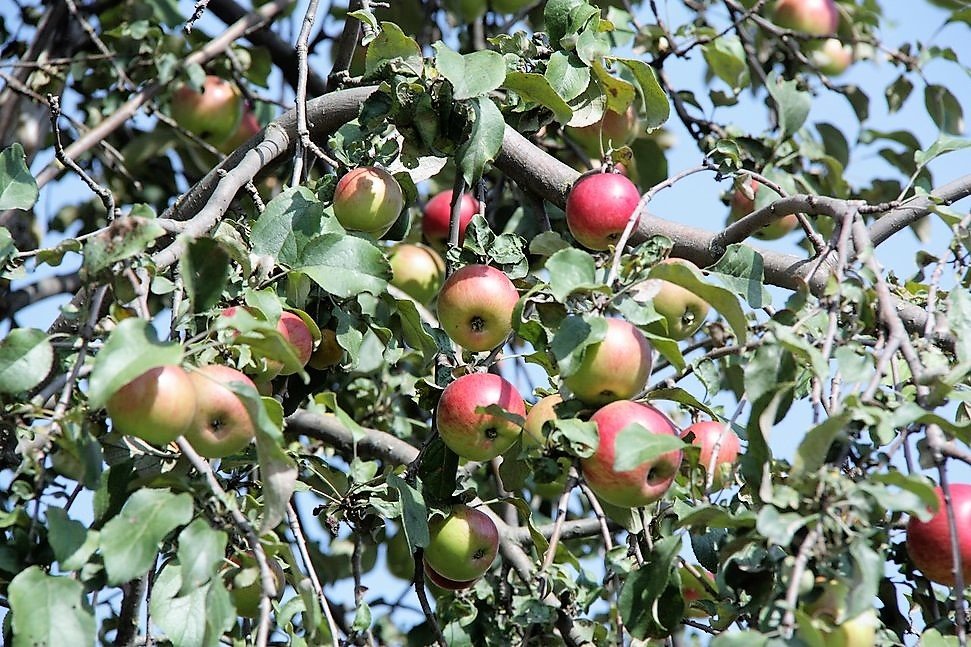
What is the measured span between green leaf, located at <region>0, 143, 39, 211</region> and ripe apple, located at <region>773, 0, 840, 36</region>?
2362 mm

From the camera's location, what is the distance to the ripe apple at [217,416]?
1222 mm

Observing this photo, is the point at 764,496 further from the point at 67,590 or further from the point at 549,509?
the point at 549,509

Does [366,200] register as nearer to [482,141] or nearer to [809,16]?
[482,141]

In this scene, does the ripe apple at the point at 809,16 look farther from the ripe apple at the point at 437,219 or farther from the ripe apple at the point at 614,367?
the ripe apple at the point at 614,367

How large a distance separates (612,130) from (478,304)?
2.77ft

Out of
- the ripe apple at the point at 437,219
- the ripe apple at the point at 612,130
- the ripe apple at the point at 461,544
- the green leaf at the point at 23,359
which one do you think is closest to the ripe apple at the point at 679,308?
the ripe apple at the point at 461,544

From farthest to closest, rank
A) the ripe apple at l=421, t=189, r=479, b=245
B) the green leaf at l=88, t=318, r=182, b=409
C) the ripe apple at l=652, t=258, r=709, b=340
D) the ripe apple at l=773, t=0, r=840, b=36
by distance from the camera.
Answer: the ripe apple at l=773, t=0, r=840, b=36, the ripe apple at l=421, t=189, r=479, b=245, the ripe apple at l=652, t=258, r=709, b=340, the green leaf at l=88, t=318, r=182, b=409

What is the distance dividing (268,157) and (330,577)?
118 cm

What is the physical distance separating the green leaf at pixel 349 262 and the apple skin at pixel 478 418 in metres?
0.17

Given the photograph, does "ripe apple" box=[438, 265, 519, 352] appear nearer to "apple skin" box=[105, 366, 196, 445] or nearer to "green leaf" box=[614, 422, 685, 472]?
"green leaf" box=[614, 422, 685, 472]

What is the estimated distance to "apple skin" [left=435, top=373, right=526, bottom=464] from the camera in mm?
1451

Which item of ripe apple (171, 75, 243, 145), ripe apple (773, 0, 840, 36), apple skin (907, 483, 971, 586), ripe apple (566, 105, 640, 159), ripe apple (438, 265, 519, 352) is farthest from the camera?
ripe apple (773, 0, 840, 36)

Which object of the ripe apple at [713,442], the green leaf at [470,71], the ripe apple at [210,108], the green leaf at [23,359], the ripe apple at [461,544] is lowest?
the ripe apple at [210,108]

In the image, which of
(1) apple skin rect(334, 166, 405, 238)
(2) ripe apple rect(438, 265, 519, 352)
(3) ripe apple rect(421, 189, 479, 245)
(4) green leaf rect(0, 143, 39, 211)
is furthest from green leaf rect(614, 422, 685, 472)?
(3) ripe apple rect(421, 189, 479, 245)
